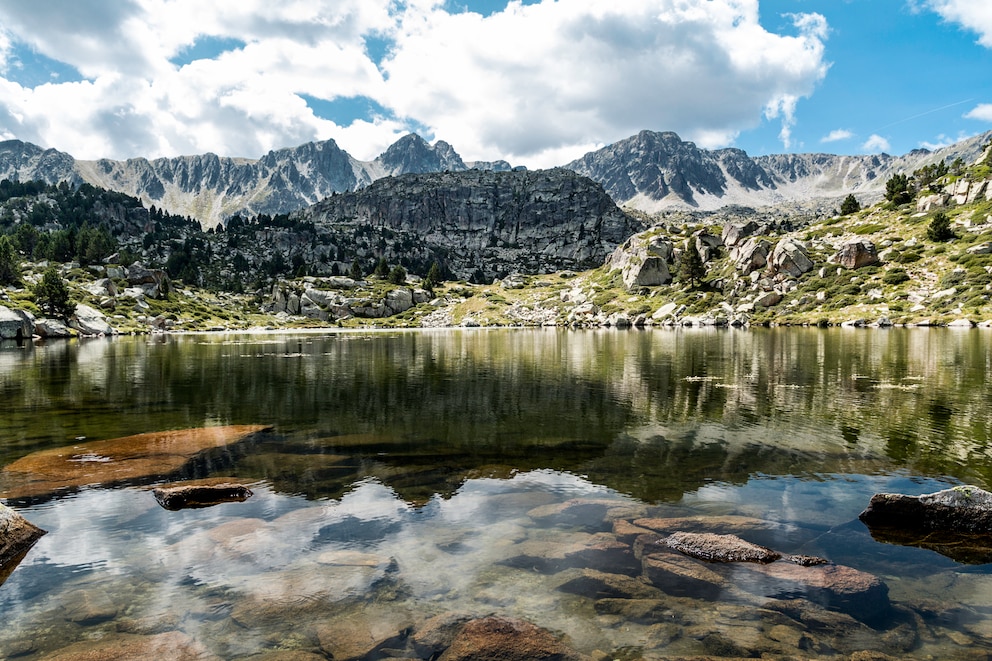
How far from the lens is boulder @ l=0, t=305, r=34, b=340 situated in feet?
400

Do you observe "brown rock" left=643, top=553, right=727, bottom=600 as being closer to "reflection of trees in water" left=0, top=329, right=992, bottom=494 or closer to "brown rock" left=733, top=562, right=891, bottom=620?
"brown rock" left=733, top=562, right=891, bottom=620

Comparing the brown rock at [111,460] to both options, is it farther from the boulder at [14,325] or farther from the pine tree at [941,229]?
the pine tree at [941,229]

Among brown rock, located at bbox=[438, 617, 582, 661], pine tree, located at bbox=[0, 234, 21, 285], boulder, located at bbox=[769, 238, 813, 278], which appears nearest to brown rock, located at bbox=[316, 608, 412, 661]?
brown rock, located at bbox=[438, 617, 582, 661]

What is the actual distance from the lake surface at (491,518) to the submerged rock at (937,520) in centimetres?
72

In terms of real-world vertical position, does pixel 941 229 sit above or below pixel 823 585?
above

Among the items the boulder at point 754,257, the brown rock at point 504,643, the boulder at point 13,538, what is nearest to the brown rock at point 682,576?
the brown rock at point 504,643

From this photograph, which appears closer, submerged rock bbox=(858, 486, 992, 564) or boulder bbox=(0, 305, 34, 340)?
submerged rock bbox=(858, 486, 992, 564)

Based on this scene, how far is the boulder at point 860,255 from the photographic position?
156625 millimetres

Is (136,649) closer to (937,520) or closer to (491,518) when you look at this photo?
(491,518)

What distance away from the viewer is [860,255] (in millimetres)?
157000

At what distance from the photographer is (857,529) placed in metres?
15.1

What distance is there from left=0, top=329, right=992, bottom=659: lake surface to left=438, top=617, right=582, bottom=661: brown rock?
0.58 meters

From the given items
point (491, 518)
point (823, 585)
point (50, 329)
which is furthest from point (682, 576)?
point (50, 329)

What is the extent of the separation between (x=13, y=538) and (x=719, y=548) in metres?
19.3
